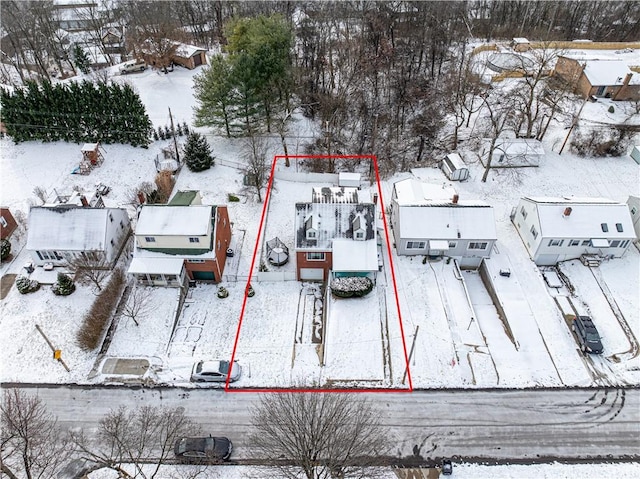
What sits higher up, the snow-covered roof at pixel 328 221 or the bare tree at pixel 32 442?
the snow-covered roof at pixel 328 221

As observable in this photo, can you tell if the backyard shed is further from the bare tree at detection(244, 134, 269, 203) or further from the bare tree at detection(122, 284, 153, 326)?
the bare tree at detection(122, 284, 153, 326)

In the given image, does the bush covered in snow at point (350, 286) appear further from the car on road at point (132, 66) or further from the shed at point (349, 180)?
the car on road at point (132, 66)

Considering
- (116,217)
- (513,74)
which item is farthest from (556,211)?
(116,217)

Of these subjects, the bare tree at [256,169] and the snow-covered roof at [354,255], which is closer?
the snow-covered roof at [354,255]

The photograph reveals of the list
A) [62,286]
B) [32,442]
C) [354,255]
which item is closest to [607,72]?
[354,255]

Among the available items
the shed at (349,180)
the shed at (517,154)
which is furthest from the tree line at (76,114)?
the shed at (517,154)

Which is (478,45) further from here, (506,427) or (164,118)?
(506,427)

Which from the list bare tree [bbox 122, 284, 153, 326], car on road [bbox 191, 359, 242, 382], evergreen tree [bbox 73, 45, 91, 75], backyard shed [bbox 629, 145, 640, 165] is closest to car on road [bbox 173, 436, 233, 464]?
car on road [bbox 191, 359, 242, 382]
